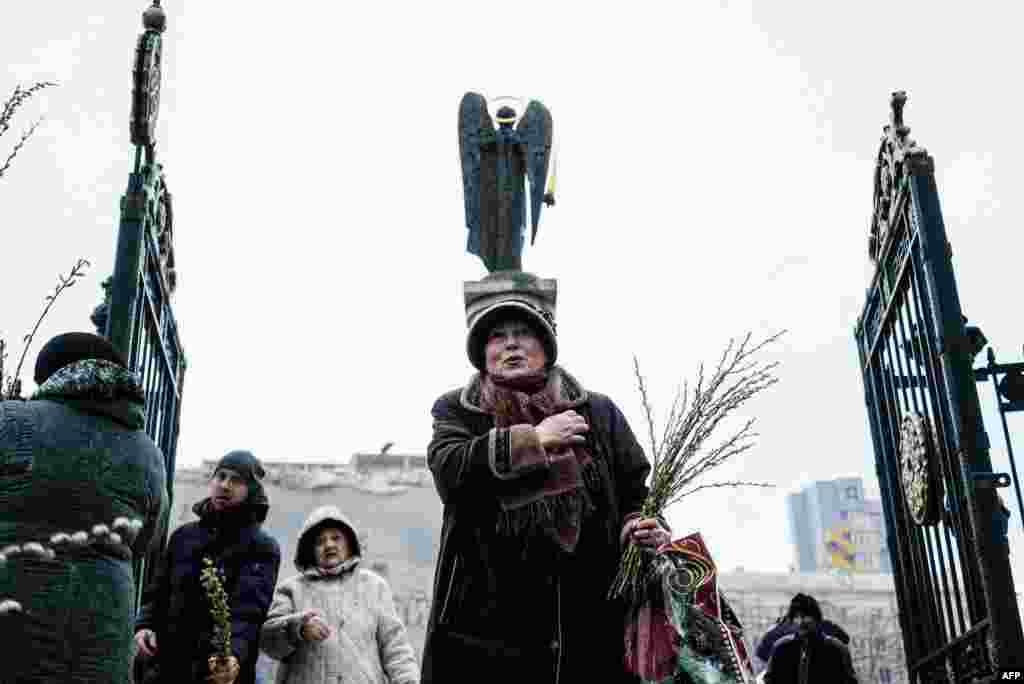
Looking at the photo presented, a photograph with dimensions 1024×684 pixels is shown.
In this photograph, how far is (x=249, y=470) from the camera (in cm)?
480

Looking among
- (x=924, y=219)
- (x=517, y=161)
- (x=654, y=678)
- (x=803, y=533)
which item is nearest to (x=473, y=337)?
(x=654, y=678)

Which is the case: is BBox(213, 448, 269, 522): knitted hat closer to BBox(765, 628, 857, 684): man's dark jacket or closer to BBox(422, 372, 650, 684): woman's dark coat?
BBox(422, 372, 650, 684): woman's dark coat

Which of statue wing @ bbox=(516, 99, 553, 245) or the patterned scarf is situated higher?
statue wing @ bbox=(516, 99, 553, 245)

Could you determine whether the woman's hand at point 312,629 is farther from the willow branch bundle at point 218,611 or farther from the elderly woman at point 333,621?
the willow branch bundle at point 218,611

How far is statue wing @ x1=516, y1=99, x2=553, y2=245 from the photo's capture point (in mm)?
8648

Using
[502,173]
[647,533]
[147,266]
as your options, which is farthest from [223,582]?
[502,173]

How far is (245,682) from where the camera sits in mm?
4465

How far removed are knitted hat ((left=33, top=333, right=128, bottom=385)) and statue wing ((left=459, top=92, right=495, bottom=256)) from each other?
5.17 metres

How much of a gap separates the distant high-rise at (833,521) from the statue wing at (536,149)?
8137 centimetres

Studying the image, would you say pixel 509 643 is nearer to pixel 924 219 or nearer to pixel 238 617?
pixel 238 617

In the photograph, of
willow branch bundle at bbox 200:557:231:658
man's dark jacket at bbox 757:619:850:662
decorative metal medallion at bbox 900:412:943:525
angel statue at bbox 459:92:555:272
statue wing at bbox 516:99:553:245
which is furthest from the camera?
statue wing at bbox 516:99:553:245

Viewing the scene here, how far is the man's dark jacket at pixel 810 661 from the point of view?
18.2ft

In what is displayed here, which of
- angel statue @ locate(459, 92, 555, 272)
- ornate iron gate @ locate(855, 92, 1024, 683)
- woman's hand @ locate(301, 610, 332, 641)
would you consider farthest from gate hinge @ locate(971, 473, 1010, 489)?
angel statue @ locate(459, 92, 555, 272)

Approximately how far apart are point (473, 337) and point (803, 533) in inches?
4303
